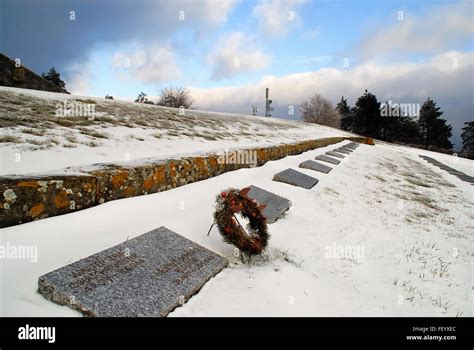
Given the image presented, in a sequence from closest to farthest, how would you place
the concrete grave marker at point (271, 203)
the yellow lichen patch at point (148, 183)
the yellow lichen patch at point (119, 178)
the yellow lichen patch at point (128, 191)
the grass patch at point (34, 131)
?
1. the yellow lichen patch at point (119, 178)
2. the yellow lichen patch at point (128, 191)
3. the yellow lichen patch at point (148, 183)
4. the concrete grave marker at point (271, 203)
5. the grass patch at point (34, 131)

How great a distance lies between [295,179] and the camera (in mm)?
6219

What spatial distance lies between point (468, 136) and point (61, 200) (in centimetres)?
7468

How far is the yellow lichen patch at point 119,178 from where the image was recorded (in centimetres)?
357

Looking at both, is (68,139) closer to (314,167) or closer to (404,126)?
(314,167)

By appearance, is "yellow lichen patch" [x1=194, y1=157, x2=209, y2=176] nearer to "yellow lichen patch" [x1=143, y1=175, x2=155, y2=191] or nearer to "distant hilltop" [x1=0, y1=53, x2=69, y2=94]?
"yellow lichen patch" [x1=143, y1=175, x2=155, y2=191]

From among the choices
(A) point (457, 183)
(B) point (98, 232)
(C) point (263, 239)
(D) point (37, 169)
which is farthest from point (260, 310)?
(A) point (457, 183)

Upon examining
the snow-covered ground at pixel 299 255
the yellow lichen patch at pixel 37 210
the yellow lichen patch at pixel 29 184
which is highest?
the yellow lichen patch at pixel 29 184

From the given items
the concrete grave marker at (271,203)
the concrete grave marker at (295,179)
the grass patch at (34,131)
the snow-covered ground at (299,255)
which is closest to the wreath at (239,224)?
the snow-covered ground at (299,255)

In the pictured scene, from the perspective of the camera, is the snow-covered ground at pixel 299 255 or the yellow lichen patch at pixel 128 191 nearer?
the snow-covered ground at pixel 299 255

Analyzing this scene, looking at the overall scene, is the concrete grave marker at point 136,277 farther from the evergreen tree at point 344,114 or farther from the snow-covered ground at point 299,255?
the evergreen tree at point 344,114

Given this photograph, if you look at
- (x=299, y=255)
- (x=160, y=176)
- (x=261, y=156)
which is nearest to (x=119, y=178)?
(x=160, y=176)

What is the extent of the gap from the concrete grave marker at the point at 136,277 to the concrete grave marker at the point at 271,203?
1.47 m

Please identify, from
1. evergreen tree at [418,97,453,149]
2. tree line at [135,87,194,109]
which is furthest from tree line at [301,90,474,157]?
tree line at [135,87,194,109]
